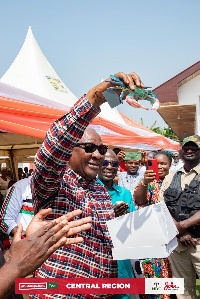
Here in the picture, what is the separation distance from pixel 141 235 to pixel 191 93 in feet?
29.6

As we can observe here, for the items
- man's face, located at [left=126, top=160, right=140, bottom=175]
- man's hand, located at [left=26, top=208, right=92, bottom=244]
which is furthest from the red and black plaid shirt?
man's face, located at [left=126, top=160, right=140, bottom=175]

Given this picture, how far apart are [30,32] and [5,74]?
2510 mm

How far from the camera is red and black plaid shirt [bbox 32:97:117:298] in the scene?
4.98 feet

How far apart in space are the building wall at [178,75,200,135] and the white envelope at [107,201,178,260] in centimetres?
858

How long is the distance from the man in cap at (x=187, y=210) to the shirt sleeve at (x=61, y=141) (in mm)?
2140

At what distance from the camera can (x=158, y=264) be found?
3.55 m

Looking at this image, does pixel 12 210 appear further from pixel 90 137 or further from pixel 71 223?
pixel 71 223

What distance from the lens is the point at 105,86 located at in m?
1.47

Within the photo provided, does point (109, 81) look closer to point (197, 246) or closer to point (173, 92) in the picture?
point (197, 246)

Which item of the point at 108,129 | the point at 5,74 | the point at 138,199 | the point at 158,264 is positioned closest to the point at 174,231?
the point at 138,199

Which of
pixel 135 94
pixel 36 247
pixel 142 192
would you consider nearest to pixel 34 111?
pixel 142 192

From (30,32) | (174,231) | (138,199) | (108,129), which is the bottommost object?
(174,231)

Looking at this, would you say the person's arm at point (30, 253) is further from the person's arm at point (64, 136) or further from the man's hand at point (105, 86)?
the man's hand at point (105, 86)

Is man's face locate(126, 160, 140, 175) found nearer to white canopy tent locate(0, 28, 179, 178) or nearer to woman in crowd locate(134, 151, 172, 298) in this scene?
white canopy tent locate(0, 28, 179, 178)
